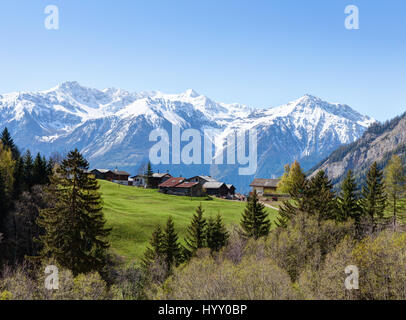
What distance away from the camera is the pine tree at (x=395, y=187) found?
225 feet

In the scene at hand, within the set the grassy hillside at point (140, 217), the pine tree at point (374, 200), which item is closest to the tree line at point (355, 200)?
the pine tree at point (374, 200)

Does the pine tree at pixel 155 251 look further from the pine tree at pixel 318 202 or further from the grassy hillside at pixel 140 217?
the pine tree at pixel 318 202

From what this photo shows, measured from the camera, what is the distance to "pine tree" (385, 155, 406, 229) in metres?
68.6

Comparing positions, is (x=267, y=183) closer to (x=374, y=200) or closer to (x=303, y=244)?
(x=374, y=200)

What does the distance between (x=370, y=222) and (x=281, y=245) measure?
1082 inches

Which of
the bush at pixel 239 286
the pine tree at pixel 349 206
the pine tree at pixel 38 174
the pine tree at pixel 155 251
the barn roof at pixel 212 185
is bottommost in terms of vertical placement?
the pine tree at pixel 155 251

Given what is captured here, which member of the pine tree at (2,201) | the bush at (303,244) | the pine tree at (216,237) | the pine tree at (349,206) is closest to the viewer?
the bush at (303,244)

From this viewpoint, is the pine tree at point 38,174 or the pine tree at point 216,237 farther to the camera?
the pine tree at point 38,174

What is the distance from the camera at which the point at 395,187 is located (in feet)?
226

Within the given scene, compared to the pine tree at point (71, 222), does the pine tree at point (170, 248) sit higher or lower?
lower

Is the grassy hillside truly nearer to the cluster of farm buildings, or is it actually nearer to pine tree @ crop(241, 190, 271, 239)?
pine tree @ crop(241, 190, 271, 239)

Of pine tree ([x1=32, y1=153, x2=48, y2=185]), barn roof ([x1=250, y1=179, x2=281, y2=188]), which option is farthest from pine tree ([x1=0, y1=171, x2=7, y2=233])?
barn roof ([x1=250, y1=179, x2=281, y2=188])

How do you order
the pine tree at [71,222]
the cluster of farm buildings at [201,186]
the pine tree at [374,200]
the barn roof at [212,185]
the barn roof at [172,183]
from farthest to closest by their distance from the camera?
1. the barn roof at [212,185]
2. the barn roof at [172,183]
3. the cluster of farm buildings at [201,186]
4. the pine tree at [374,200]
5. the pine tree at [71,222]

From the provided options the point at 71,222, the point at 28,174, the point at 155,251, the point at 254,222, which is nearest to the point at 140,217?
the point at 155,251
